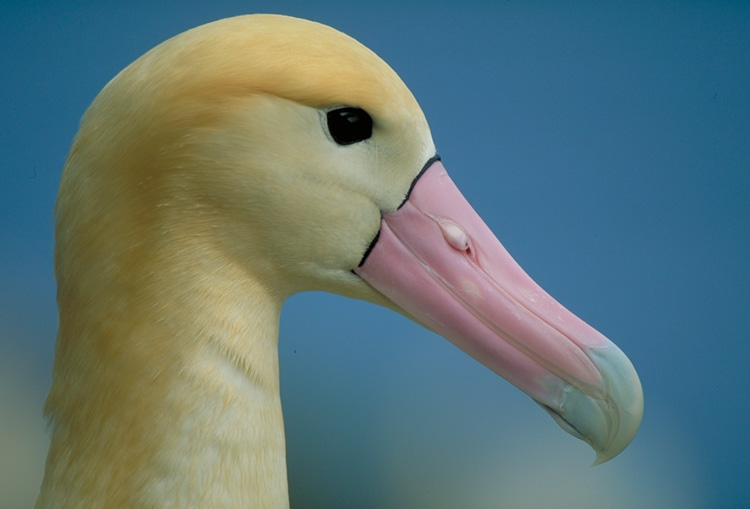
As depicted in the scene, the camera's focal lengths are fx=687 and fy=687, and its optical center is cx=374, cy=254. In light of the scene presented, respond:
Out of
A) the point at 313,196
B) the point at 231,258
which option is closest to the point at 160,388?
the point at 231,258

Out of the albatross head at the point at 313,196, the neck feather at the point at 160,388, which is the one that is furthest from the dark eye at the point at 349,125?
the neck feather at the point at 160,388

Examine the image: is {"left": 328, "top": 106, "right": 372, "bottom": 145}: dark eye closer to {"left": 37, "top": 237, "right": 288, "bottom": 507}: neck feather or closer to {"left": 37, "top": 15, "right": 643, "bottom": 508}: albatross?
{"left": 37, "top": 15, "right": 643, "bottom": 508}: albatross

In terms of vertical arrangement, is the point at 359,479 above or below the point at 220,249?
below

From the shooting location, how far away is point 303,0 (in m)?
1.55

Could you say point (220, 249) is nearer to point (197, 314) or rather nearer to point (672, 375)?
point (197, 314)

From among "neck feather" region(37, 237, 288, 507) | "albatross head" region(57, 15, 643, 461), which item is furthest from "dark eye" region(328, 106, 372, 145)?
"neck feather" region(37, 237, 288, 507)

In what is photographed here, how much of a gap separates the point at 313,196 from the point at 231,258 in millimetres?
116

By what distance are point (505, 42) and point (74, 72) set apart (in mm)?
970

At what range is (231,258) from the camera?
A: 77 cm

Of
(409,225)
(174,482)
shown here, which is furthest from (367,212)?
(174,482)

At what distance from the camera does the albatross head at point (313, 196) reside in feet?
2.36

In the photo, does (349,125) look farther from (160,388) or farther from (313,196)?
(160,388)

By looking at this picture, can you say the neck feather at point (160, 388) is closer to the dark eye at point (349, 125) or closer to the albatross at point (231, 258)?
the albatross at point (231, 258)

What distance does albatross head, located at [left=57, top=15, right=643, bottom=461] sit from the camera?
72 cm
